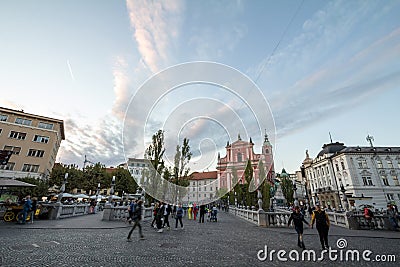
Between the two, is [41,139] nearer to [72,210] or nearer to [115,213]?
[72,210]

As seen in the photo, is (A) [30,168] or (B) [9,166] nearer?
(B) [9,166]

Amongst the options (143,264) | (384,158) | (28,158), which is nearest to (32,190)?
(28,158)

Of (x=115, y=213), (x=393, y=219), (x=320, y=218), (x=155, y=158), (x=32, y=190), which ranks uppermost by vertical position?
(x=155, y=158)

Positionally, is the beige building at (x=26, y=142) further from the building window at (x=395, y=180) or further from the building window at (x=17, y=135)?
the building window at (x=395, y=180)

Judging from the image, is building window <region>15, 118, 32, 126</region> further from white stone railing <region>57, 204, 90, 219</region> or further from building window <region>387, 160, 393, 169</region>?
building window <region>387, 160, 393, 169</region>

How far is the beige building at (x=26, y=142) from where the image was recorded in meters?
36.8

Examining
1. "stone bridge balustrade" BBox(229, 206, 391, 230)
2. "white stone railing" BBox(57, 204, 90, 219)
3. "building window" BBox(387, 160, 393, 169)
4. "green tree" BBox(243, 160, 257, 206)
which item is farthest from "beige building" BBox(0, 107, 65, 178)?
"building window" BBox(387, 160, 393, 169)

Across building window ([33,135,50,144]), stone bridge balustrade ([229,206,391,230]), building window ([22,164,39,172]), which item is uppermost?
building window ([33,135,50,144])

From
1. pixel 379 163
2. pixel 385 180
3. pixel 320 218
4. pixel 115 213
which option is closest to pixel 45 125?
pixel 115 213

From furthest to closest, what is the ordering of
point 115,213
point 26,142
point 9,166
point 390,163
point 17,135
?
1. point 390,163
2. point 26,142
3. point 17,135
4. point 9,166
5. point 115,213

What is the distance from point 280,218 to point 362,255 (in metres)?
9.43

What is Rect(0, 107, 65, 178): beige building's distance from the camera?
3675 centimetres

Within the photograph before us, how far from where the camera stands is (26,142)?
3897 centimetres

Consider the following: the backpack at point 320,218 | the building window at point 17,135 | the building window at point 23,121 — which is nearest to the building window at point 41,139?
the building window at point 17,135
